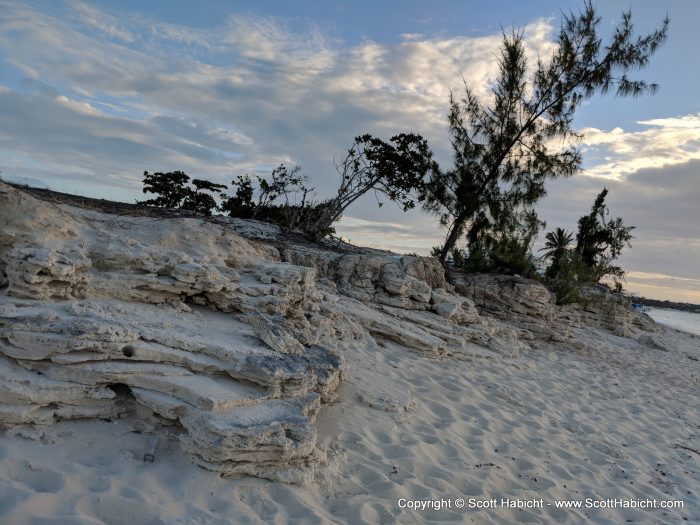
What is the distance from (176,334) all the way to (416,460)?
8.15 ft

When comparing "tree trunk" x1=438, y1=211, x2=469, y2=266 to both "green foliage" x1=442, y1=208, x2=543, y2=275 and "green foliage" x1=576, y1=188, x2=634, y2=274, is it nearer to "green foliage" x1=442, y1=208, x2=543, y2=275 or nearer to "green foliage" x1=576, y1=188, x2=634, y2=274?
"green foliage" x1=442, y1=208, x2=543, y2=275

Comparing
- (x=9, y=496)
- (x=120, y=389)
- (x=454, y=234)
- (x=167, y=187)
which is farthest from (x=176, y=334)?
(x=167, y=187)

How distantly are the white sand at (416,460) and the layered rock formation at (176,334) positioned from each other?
0.70 feet

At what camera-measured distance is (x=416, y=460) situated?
420 cm

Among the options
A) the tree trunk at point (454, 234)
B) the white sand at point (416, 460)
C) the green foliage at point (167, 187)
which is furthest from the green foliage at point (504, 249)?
the green foliage at point (167, 187)

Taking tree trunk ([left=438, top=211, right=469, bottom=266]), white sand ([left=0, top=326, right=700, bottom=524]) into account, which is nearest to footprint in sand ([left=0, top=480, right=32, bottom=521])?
white sand ([left=0, top=326, right=700, bottom=524])

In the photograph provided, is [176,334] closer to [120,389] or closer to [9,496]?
[120,389]

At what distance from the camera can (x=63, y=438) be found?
3.32 m

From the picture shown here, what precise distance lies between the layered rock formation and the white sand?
21 cm

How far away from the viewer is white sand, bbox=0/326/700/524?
9.71 feet

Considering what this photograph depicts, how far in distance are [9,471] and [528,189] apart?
578 inches

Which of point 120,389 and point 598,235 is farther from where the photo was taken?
point 598,235

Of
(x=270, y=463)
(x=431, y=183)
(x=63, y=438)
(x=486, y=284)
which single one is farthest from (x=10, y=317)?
(x=431, y=183)

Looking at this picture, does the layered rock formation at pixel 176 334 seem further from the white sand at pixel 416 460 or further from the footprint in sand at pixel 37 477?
the footprint in sand at pixel 37 477
